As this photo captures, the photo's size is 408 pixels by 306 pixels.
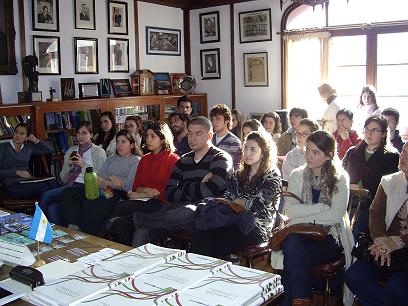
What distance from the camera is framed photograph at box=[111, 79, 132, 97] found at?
6.92 meters

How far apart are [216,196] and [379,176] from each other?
1.30 metres

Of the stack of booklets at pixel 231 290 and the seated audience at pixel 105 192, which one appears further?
the seated audience at pixel 105 192

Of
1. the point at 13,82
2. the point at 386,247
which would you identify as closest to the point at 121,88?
the point at 13,82

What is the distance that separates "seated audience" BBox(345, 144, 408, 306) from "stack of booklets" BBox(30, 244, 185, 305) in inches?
46.4

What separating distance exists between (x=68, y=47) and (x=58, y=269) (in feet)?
16.2

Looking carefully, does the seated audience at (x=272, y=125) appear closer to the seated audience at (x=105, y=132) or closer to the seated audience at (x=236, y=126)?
the seated audience at (x=236, y=126)

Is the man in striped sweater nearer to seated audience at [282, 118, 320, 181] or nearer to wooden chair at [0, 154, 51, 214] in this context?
seated audience at [282, 118, 320, 181]

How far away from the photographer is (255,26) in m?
7.52

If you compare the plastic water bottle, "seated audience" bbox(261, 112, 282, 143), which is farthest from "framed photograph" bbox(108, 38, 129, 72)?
the plastic water bottle

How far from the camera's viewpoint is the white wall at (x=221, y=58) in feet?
25.9

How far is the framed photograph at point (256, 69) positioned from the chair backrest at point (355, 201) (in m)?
4.30

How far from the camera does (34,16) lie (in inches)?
235

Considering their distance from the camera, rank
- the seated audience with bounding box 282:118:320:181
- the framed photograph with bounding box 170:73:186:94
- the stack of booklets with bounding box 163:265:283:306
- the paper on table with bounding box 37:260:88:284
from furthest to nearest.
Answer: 1. the framed photograph with bounding box 170:73:186:94
2. the seated audience with bounding box 282:118:320:181
3. the paper on table with bounding box 37:260:88:284
4. the stack of booklets with bounding box 163:265:283:306

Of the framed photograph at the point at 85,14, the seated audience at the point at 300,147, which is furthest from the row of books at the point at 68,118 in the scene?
the seated audience at the point at 300,147
